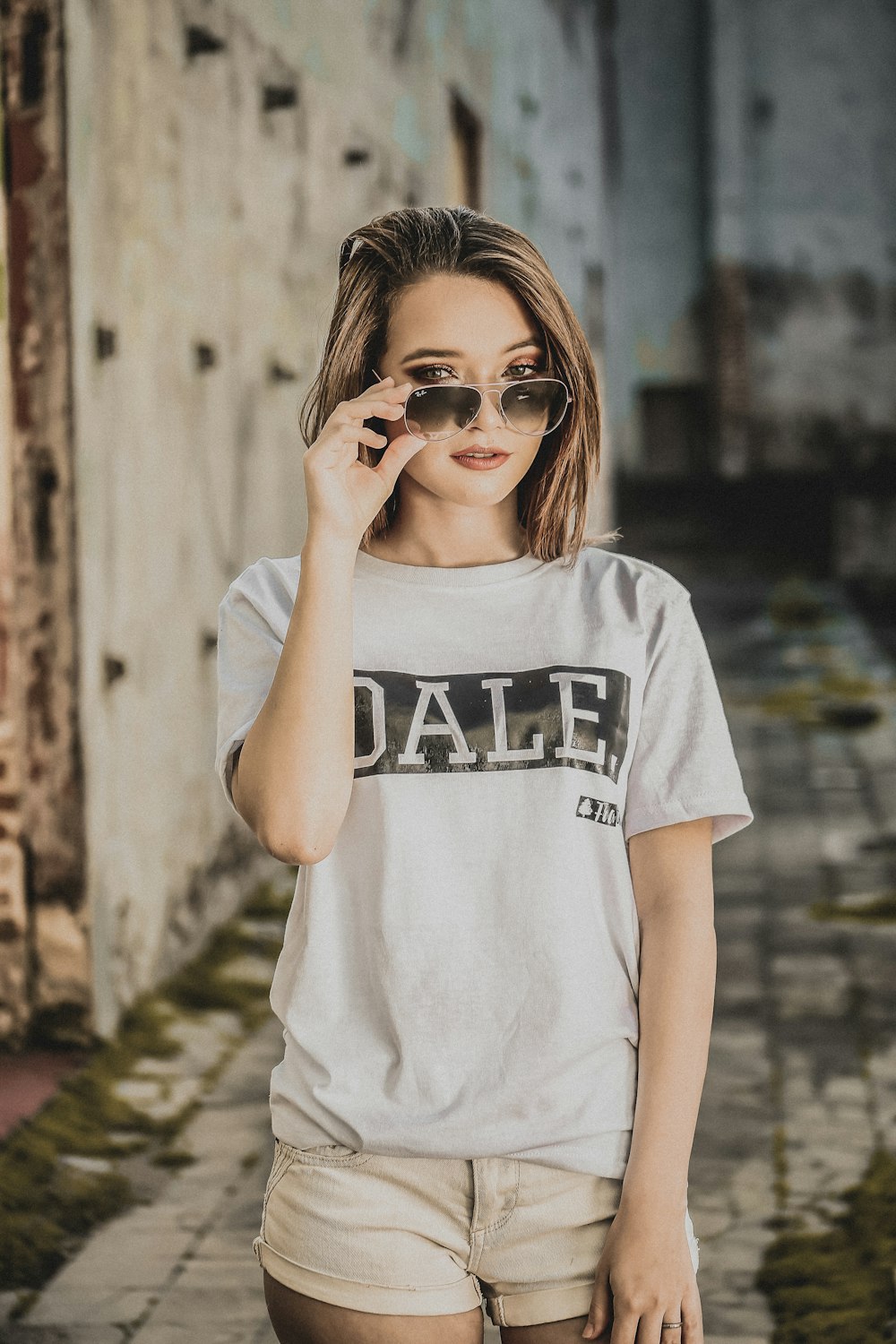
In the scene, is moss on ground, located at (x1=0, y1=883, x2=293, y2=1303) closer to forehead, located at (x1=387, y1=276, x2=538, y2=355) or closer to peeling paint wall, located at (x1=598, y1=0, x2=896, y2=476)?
forehead, located at (x1=387, y1=276, x2=538, y2=355)

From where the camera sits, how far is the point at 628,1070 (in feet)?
5.26

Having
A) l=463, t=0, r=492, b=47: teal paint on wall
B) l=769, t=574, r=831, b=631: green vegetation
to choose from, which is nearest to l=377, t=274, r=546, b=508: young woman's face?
l=463, t=0, r=492, b=47: teal paint on wall

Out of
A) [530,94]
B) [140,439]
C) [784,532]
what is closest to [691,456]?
[784,532]

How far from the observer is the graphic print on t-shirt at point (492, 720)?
5.29 ft

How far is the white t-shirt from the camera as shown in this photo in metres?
1.56

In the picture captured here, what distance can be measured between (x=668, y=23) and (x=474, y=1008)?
19.1m

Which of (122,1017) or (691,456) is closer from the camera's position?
(122,1017)

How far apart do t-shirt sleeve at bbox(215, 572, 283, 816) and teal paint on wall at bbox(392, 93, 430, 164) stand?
640 centimetres

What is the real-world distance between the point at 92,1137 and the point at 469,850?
103 inches

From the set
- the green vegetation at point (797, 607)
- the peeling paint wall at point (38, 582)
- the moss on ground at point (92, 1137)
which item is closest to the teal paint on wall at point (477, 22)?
the green vegetation at point (797, 607)

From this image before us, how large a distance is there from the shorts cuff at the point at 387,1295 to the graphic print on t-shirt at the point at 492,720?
516 millimetres

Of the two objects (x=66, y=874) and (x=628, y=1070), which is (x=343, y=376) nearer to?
(x=628, y=1070)

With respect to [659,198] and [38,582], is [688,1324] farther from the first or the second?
[659,198]

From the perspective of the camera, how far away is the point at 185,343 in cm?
509
